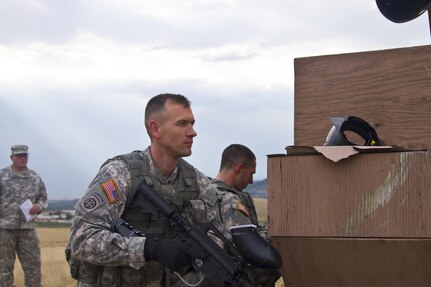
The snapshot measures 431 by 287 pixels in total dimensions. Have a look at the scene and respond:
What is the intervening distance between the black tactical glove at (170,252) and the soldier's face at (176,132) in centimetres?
55

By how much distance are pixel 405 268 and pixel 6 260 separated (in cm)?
836

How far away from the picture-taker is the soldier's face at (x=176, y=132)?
4.07 m

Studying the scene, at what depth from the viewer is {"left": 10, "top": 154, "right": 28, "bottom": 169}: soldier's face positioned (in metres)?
10.6

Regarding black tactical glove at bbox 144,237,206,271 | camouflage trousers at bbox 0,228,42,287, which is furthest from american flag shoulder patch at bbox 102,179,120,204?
camouflage trousers at bbox 0,228,42,287

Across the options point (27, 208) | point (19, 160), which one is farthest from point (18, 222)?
point (19, 160)

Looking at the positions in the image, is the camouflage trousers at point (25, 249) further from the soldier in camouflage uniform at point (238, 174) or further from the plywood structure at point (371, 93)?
the plywood structure at point (371, 93)

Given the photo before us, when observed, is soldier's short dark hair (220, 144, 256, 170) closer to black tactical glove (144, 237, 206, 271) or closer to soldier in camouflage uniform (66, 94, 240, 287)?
soldier in camouflage uniform (66, 94, 240, 287)

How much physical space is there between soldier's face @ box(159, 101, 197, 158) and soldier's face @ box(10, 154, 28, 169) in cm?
690

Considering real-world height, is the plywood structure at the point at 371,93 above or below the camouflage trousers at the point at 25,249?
above

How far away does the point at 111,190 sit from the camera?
12.6 feet

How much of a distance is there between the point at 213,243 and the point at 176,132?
65 cm

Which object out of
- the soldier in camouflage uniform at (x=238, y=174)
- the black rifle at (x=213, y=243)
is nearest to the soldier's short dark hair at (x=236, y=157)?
the soldier in camouflage uniform at (x=238, y=174)

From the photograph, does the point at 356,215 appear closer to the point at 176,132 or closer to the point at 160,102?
the point at 176,132

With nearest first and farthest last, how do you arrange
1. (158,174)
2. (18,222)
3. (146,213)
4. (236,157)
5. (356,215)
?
Result: (356,215) < (146,213) < (158,174) < (236,157) < (18,222)
